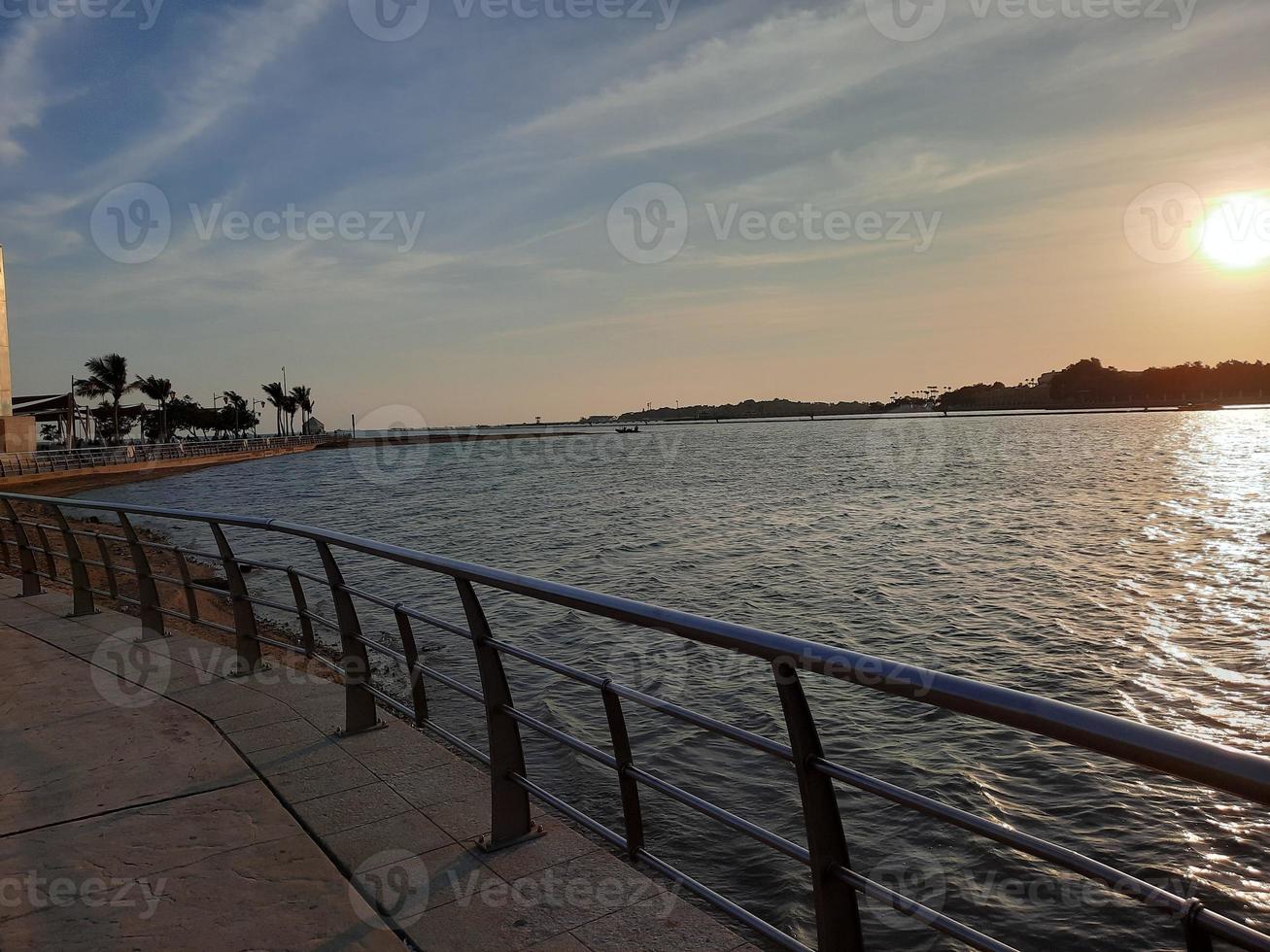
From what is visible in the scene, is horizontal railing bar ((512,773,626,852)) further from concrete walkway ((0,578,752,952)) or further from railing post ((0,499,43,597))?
railing post ((0,499,43,597))

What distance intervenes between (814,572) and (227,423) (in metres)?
183

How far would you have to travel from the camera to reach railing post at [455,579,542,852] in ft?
12.7

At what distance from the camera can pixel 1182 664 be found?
15297mm

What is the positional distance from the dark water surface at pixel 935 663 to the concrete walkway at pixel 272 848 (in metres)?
4.17

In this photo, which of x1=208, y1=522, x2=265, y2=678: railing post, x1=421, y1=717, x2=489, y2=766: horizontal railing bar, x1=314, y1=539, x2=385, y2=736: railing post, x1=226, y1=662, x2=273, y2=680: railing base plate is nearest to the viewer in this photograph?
x1=421, y1=717, x2=489, y2=766: horizontal railing bar

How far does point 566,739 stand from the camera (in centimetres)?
369

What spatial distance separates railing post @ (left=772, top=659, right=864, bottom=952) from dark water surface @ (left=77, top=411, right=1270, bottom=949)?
5097 millimetres

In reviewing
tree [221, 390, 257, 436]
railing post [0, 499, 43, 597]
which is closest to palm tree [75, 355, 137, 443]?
tree [221, 390, 257, 436]

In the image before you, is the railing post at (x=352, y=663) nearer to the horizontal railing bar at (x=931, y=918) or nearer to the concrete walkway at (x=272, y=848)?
the concrete walkway at (x=272, y=848)

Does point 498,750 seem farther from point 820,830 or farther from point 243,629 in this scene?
point 243,629

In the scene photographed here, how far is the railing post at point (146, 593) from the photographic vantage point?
26.3 feet

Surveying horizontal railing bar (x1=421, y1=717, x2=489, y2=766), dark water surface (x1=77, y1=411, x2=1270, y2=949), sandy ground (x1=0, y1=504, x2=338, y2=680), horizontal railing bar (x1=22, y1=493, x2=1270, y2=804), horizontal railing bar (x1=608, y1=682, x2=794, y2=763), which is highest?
horizontal railing bar (x1=22, y1=493, x2=1270, y2=804)

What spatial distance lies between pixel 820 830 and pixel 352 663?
11.4ft

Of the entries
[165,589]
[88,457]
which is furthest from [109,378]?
[165,589]
